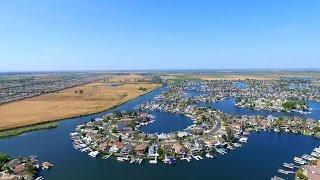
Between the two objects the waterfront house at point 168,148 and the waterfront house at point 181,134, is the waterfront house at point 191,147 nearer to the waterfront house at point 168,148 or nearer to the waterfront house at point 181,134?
the waterfront house at point 168,148

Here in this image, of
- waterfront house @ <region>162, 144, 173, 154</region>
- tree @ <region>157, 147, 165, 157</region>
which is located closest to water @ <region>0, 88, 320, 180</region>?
tree @ <region>157, 147, 165, 157</region>

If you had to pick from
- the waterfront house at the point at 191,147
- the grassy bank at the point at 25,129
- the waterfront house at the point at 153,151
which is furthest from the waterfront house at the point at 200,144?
the grassy bank at the point at 25,129

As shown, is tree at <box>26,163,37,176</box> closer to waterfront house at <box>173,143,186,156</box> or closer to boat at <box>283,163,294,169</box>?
waterfront house at <box>173,143,186,156</box>

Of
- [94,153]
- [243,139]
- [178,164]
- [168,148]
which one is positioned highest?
[168,148]

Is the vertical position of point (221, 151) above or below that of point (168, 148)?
below

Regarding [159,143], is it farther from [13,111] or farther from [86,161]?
[13,111]

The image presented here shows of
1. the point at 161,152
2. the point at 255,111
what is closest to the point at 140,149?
the point at 161,152

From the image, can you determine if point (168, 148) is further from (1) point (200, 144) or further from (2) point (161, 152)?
(1) point (200, 144)

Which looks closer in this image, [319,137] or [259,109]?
[319,137]

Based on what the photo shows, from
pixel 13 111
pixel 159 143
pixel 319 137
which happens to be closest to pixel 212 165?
pixel 159 143
